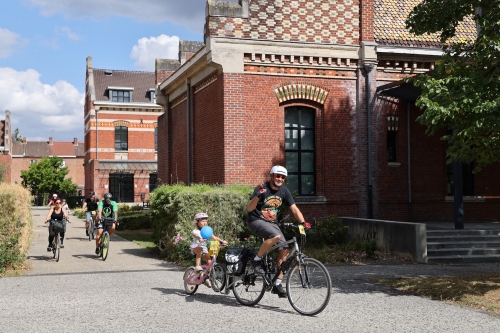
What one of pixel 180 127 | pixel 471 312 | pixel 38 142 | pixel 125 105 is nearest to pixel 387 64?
pixel 180 127

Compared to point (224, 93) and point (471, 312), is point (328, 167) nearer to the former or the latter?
point (224, 93)

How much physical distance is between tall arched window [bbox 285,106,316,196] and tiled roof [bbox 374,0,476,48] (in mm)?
3538

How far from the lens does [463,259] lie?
14.4 meters

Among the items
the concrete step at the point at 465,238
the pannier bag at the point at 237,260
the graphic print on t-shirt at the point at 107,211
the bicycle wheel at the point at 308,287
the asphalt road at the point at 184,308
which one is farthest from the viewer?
the graphic print on t-shirt at the point at 107,211

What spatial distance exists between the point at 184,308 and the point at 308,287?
182 cm

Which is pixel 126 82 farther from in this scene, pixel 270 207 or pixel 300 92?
pixel 270 207

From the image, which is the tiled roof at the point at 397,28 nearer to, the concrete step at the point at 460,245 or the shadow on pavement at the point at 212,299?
the concrete step at the point at 460,245

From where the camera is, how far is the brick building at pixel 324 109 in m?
17.3

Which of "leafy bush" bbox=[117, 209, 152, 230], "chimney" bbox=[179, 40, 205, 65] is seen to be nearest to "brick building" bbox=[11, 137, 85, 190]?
"leafy bush" bbox=[117, 209, 152, 230]

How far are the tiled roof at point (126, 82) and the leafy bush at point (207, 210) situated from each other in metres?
42.1

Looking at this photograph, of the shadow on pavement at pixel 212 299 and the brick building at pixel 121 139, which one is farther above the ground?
the brick building at pixel 121 139

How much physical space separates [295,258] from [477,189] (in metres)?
14.1

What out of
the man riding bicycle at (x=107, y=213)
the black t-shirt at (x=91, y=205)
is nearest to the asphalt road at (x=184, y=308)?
the man riding bicycle at (x=107, y=213)

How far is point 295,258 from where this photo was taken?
26.6ft
